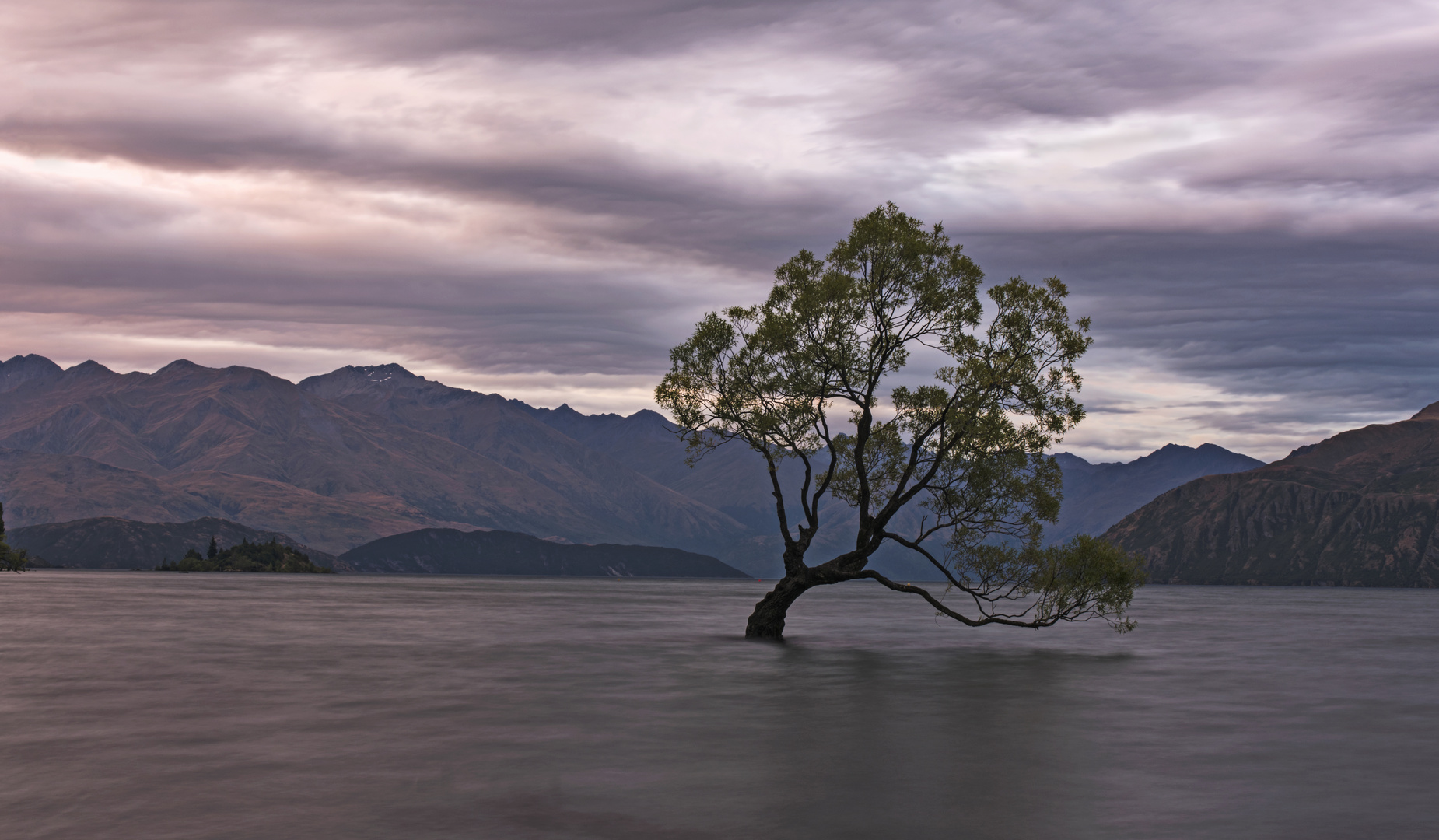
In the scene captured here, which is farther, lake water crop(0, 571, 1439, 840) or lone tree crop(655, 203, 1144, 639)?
lone tree crop(655, 203, 1144, 639)

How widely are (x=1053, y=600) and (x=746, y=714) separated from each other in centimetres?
3266

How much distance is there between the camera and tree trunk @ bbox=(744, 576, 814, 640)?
79875 millimetres

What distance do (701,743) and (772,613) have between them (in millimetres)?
48762

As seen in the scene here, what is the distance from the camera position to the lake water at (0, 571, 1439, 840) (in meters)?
24.8

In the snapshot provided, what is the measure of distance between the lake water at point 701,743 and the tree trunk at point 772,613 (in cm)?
389

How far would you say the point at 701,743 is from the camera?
36.3 metres

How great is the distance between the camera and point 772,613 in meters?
84.7

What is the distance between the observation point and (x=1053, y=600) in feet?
228

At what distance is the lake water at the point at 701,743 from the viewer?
24781mm

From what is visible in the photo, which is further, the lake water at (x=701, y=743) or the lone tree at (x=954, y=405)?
the lone tree at (x=954, y=405)

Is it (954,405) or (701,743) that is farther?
(954,405)

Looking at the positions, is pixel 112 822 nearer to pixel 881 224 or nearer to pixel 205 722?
pixel 205 722

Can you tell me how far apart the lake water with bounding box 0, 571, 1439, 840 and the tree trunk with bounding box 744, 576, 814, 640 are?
3885 mm

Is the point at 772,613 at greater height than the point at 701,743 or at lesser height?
lesser
